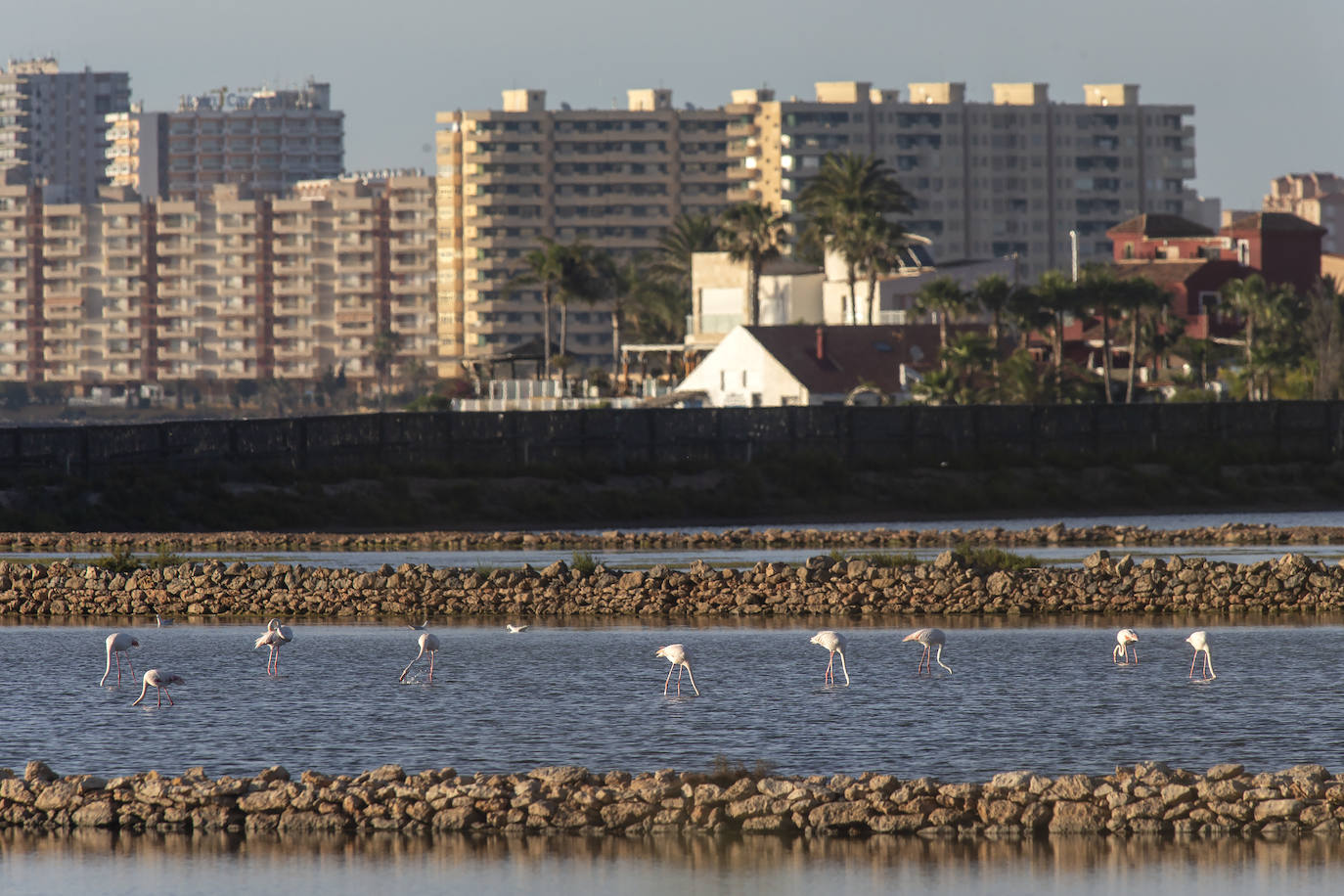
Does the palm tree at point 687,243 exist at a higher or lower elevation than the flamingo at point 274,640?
higher

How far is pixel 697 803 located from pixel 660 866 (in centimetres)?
127

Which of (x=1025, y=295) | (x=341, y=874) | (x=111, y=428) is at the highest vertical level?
(x=1025, y=295)

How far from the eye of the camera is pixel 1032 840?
15477mm

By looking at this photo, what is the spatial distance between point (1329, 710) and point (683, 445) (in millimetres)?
50327

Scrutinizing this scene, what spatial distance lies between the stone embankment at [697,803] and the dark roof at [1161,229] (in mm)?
143093

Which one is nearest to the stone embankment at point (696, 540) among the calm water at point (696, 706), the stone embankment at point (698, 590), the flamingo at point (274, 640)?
the stone embankment at point (698, 590)

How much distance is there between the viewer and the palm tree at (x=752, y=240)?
463 ft

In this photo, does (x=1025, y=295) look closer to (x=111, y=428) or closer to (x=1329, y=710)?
(x=111, y=428)

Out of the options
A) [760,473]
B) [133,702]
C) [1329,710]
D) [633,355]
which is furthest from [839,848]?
[633,355]

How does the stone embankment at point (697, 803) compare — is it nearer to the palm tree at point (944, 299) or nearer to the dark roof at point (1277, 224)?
the palm tree at point (944, 299)

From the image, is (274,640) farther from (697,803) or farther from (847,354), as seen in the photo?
(847,354)

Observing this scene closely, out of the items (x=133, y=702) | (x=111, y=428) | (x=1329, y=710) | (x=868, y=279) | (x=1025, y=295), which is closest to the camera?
(x=1329, y=710)

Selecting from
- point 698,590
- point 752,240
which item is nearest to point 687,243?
point 752,240

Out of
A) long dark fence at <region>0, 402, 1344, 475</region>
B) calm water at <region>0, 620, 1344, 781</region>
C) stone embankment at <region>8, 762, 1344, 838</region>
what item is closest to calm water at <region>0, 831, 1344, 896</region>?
stone embankment at <region>8, 762, 1344, 838</region>
